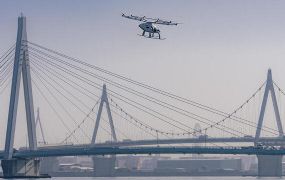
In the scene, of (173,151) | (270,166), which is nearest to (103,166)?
(270,166)

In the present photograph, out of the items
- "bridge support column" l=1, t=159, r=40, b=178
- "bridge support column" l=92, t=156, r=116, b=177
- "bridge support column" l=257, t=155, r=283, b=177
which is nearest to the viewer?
"bridge support column" l=1, t=159, r=40, b=178

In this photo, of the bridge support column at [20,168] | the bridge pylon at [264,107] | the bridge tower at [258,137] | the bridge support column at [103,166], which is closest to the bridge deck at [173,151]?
the bridge support column at [20,168]

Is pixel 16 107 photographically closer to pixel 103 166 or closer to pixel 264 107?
pixel 264 107

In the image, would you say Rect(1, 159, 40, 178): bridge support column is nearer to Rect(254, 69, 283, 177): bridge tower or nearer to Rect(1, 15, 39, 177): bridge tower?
Rect(1, 15, 39, 177): bridge tower

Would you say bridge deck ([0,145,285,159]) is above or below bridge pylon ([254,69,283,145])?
→ below

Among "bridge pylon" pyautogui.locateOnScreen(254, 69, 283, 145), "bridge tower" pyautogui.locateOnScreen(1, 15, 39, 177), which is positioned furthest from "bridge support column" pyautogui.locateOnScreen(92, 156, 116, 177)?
"bridge tower" pyautogui.locateOnScreen(1, 15, 39, 177)

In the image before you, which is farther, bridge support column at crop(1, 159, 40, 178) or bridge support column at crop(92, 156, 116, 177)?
bridge support column at crop(92, 156, 116, 177)

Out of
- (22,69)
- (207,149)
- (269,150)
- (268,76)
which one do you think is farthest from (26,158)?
(268,76)

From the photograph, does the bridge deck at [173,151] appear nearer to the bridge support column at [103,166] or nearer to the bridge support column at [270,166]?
the bridge support column at [270,166]
